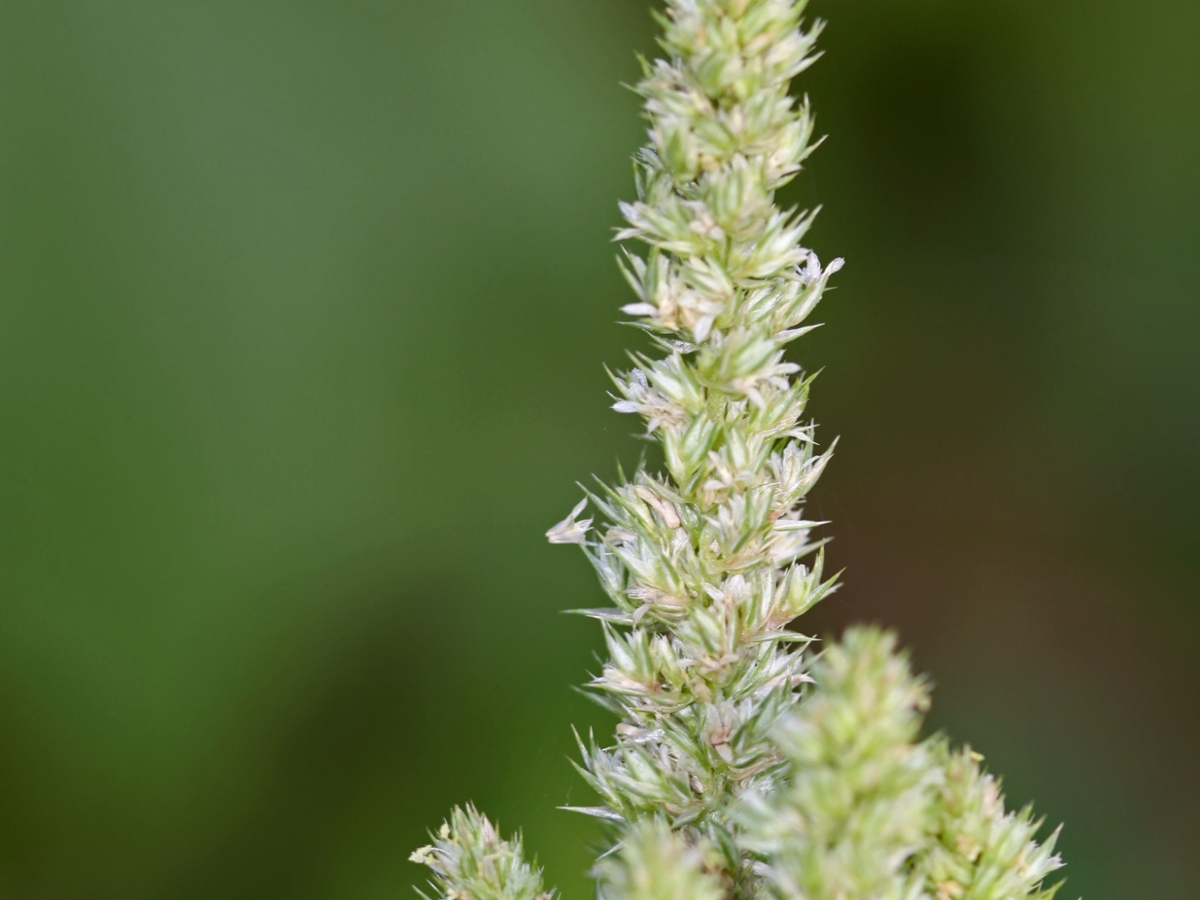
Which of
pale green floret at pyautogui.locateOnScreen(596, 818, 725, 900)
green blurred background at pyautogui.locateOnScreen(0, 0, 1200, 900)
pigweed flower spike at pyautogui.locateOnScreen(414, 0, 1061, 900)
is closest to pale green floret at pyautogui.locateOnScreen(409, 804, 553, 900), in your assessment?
pigweed flower spike at pyautogui.locateOnScreen(414, 0, 1061, 900)

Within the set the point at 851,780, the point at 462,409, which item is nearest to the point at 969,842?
the point at 851,780

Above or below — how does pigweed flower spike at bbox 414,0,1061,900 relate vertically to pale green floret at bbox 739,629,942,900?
above

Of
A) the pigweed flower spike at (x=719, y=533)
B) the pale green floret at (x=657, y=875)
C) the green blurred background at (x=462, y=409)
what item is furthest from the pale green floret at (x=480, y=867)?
the green blurred background at (x=462, y=409)

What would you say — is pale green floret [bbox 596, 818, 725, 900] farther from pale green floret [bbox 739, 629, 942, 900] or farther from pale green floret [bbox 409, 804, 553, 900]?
pale green floret [bbox 409, 804, 553, 900]

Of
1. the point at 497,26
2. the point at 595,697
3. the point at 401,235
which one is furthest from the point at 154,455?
the point at 595,697

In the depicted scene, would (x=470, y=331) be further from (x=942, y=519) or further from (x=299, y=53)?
A: (x=942, y=519)

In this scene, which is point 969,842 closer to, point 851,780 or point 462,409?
point 851,780

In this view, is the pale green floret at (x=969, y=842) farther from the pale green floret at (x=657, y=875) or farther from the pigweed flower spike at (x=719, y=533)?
the pale green floret at (x=657, y=875)
